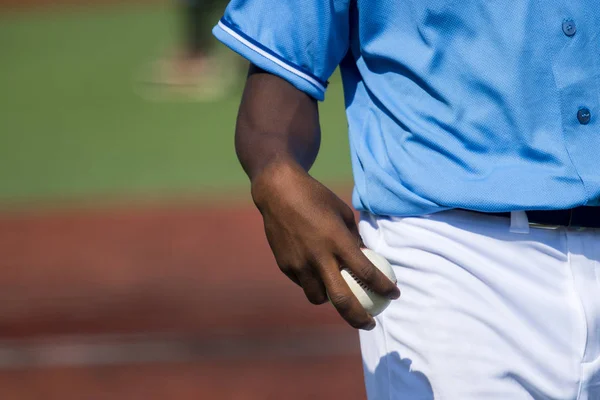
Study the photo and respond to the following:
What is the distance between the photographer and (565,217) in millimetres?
1775

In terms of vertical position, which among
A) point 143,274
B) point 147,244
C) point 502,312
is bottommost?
point 147,244

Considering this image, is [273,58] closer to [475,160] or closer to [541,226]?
[475,160]

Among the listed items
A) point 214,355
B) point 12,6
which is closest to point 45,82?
point 12,6

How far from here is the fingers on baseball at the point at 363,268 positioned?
1.58 m

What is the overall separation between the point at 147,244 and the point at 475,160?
5609 mm

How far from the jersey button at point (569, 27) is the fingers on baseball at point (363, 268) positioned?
1.85ft

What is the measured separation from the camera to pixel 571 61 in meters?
1.75

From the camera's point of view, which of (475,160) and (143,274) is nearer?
(475,160)

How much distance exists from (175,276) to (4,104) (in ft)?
20.6

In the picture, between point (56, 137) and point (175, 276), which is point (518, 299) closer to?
point (175, 276)

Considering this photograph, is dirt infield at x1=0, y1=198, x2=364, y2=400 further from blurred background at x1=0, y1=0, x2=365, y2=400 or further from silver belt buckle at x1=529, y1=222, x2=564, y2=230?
silver belt buckle at x1=529, y1=222, x2=564, y2=230

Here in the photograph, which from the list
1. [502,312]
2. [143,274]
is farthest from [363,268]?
[143,274]

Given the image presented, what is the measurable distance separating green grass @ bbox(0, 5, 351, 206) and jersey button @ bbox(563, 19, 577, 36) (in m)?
6.40

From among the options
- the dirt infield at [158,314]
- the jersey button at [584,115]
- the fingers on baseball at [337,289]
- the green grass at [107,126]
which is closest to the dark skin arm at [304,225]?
the fingers on baseball at [337,289]
